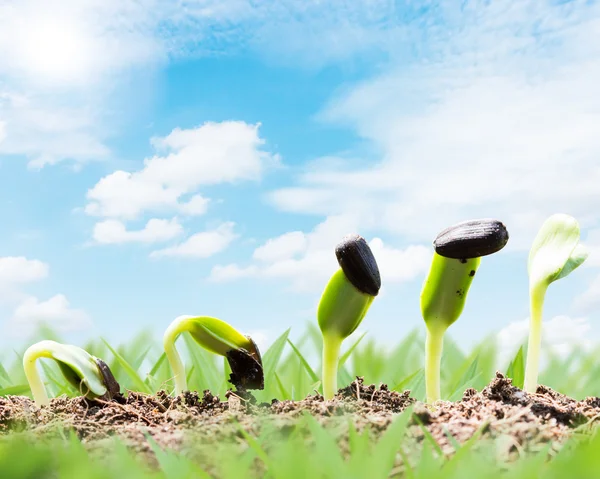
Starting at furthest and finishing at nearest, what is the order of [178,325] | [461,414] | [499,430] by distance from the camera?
[178,325], [461,414], [499,430]

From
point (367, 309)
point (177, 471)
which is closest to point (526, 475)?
point (177, 471)

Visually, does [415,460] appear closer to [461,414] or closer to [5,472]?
[461,414]

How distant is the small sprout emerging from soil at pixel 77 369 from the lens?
162cm

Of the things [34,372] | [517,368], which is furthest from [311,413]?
[517,368]

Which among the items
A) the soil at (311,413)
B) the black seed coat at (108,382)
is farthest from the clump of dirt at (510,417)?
the black seed coat at (108,382)

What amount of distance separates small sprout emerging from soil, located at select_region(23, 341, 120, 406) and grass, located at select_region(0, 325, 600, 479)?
20cm

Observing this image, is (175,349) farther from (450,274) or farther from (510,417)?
(510,417)

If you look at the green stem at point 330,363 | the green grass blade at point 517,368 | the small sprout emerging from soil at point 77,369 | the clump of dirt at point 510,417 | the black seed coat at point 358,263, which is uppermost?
the black seed coat at point 358,263

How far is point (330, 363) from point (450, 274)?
36 centimetres

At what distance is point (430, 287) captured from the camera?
155cm

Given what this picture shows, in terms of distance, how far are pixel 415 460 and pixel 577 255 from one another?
2.62 ft

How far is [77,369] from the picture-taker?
161 centimetres

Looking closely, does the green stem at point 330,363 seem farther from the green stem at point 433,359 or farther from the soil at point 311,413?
the green stem at point 433,359

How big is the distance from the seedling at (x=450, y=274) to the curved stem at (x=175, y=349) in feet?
2.01
